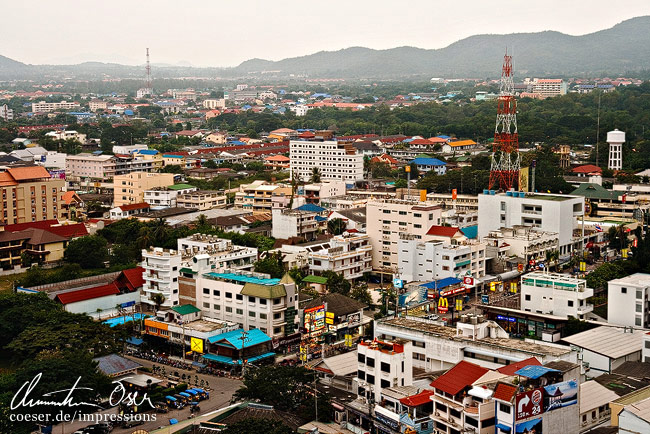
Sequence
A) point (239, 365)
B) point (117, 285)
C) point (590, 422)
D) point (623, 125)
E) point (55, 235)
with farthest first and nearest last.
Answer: point (623, 125) → point (55, 235) → point (117, 285) → point (239, 365) → point (590, 422)

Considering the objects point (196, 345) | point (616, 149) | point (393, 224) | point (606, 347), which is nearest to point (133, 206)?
point (393, 224)

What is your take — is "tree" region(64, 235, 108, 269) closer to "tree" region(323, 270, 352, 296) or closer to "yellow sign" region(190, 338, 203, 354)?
"tree" region(323, 270, 352, 296)

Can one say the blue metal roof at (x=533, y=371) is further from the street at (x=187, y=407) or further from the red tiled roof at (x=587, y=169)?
the red tiled roof at (x=587, y=169)

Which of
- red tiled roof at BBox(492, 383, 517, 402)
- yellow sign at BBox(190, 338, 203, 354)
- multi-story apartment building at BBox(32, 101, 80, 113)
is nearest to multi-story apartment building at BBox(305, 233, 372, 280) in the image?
yellow sign at BBox(190, 338, 203, 354)

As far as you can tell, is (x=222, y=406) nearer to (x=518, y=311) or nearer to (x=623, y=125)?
(x=518, y=311)

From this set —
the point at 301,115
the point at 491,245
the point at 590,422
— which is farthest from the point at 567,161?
the point at 301,115

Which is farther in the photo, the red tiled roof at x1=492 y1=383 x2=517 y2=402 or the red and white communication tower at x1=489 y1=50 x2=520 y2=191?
the red and white communication tower at x1=489 y1=50 x2=520 y2=191

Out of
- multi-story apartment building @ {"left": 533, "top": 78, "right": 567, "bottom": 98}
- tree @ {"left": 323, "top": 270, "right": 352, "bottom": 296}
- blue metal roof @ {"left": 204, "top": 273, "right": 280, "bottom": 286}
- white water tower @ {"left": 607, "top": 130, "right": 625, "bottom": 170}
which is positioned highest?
multi-story apartment building @ {"left": 533, "top": 78, "right": 567, "bottom": 98}
